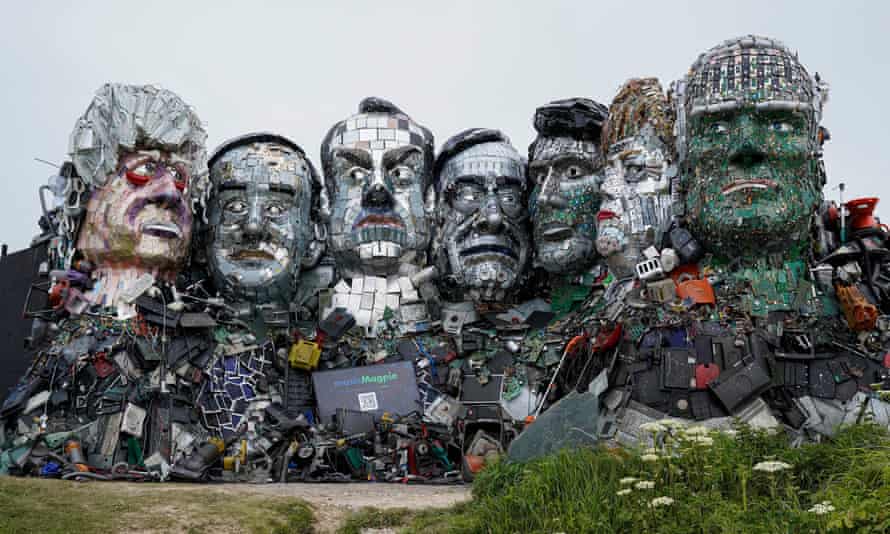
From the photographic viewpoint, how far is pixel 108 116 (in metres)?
13.7

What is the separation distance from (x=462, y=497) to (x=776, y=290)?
4.89 m

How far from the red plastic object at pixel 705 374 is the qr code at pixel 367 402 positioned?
443 cm

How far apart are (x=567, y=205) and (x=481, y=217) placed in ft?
3.86

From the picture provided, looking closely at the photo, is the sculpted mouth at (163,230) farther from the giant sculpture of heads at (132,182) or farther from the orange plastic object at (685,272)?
the orange plastic object at (685,272)

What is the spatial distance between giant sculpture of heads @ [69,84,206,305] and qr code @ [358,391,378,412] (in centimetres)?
304

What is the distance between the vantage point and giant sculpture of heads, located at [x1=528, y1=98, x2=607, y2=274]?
45.6ft

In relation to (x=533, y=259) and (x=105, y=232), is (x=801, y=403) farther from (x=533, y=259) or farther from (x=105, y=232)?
(x=105, y=232)

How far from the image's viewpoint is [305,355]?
13.9 metres

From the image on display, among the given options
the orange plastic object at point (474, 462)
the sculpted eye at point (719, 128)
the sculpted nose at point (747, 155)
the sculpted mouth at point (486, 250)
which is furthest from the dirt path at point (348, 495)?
the sculpted eye at point (719, 128)

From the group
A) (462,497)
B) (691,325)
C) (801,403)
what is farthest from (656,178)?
(462,497)

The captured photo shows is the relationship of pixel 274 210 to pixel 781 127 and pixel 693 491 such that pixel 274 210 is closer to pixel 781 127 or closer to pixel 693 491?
pixel 781 127

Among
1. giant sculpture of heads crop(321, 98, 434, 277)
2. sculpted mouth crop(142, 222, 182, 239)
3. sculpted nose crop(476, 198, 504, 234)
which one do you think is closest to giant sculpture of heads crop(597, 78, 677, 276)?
sculpted nose crop(476, 198, 504, 234)

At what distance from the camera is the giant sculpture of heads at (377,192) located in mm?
14320

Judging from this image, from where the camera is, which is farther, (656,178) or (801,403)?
(656,178)
